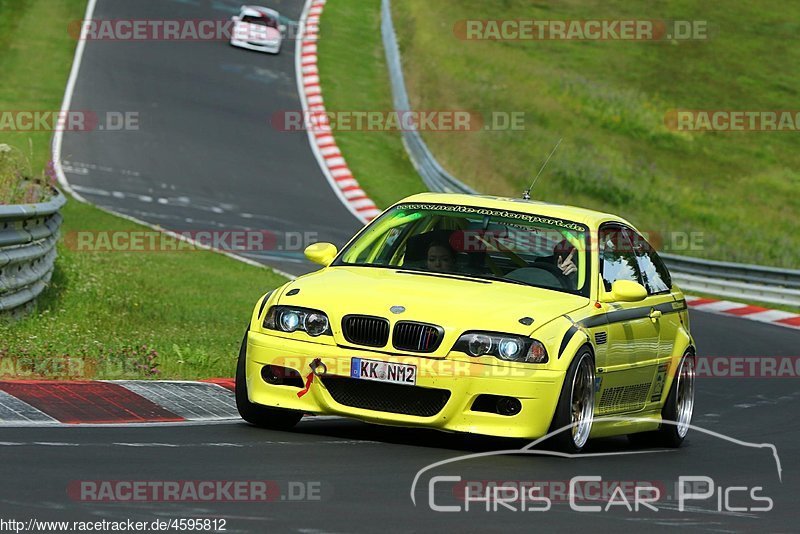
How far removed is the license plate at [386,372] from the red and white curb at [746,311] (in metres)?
14.6

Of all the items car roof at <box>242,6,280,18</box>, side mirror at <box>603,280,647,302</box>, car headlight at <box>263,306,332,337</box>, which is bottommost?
car headlight at <box>263,306,332,337</box>

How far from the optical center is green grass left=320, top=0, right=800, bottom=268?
33.5 m

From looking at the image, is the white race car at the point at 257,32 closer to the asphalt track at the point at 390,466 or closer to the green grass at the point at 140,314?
the green grass at the point at 140,314

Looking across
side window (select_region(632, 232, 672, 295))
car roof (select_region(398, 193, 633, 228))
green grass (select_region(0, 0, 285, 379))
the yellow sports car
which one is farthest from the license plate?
green grass (select_region(0, 0, 285, 379))

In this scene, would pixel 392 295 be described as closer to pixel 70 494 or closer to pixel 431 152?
pixel 70 494

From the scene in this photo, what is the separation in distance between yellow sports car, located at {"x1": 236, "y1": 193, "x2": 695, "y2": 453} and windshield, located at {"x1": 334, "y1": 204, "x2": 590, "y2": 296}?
1 cm

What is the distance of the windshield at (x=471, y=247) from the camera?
394 inches

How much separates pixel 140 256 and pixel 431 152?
14116 millimetres

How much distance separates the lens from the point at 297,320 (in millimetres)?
9164

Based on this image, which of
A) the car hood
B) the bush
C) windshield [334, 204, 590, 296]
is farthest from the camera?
the bush

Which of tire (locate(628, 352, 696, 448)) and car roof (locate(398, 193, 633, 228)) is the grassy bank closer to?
tire (locate(628, 352, 696, 448))

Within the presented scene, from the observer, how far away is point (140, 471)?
24.3 feet

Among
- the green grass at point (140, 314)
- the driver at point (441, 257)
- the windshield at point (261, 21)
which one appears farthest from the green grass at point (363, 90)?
the driver at point (441, 257)

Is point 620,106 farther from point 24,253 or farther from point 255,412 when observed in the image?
point 255,412
